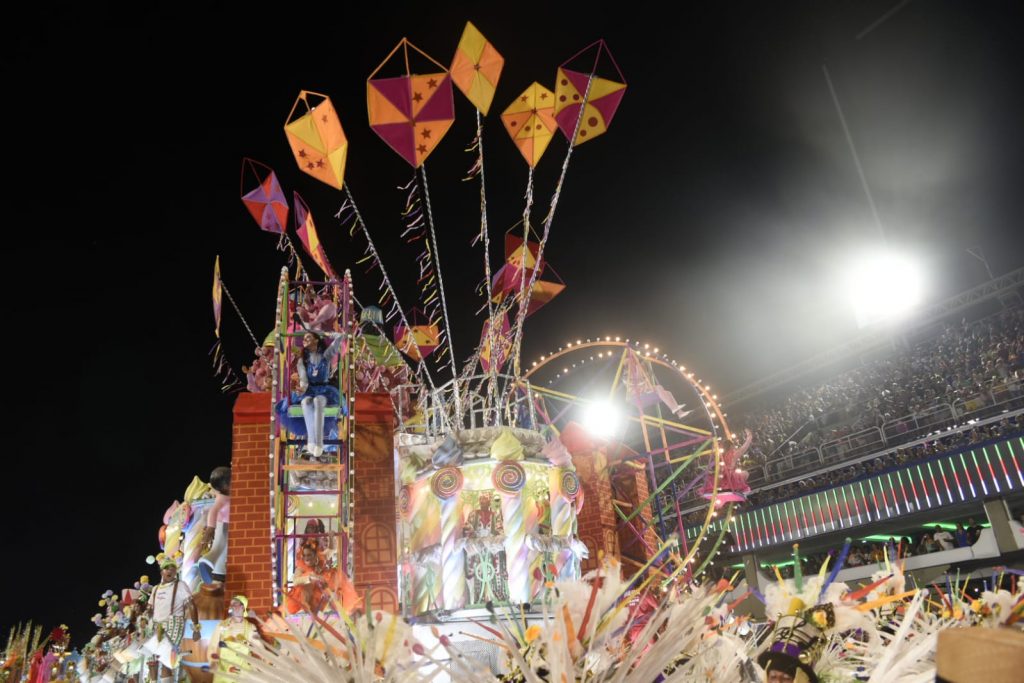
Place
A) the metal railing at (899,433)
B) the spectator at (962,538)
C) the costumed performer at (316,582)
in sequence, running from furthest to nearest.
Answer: the spectator at (962,538) < the metal railing at (899,433) < the costumed performer at (316,582)

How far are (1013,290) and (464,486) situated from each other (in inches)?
629

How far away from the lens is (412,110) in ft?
29.1

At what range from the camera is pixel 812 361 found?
78.2 ft

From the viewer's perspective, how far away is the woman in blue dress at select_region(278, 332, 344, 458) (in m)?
8.01

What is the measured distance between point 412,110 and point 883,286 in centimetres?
1707

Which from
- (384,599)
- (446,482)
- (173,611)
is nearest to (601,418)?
(446,482)

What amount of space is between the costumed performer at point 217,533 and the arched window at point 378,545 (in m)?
1.65

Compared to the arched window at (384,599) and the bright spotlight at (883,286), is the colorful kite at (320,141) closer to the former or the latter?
the arched window at (384,599)

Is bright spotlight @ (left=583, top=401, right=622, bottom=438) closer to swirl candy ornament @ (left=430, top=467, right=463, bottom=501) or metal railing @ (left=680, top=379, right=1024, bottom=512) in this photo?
swirl candy ornament @ (left=430, top=467, right=463, bottom=501)

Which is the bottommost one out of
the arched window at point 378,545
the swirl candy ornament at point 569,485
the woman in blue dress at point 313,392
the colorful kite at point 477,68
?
the arched window at point 378,545

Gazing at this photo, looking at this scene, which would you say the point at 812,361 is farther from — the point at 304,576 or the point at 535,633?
the point at 535,633

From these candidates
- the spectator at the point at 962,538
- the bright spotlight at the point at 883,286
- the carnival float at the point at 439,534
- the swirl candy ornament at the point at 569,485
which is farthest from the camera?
the bright spotlight at the point at 883,286

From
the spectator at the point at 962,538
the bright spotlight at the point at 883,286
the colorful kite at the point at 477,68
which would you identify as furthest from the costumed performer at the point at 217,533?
the bright spotlight at the point at 883,286

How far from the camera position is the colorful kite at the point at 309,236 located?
413 inches
